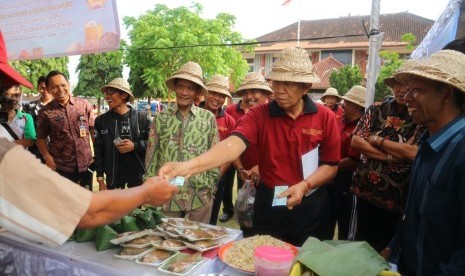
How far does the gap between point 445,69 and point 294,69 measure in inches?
38.8

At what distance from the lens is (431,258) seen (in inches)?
57.4

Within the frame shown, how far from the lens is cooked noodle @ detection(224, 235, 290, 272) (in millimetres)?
1694

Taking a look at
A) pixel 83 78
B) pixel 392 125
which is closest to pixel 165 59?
pixel 392 125

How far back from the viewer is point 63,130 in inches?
163

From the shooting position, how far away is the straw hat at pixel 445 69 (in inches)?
59.1

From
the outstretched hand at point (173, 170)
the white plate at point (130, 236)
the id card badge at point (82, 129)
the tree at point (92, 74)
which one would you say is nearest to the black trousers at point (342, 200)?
the outstretched hand at point (173, 170)

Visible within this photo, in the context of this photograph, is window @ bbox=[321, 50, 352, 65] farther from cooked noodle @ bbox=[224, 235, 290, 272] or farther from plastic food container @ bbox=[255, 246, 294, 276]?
plastic food container @ bbox=[255, 246, 294, 276]

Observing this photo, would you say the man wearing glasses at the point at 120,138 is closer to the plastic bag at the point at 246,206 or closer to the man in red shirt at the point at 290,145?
the plastic bag at the point at 246,206

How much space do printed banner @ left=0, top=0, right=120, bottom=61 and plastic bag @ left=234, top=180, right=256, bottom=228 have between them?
5.68 feet

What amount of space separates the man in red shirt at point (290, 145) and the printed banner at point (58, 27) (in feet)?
4.83

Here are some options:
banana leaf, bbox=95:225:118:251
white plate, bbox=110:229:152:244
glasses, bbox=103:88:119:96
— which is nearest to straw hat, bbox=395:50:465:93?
white plate, bbox=110:229:152:244

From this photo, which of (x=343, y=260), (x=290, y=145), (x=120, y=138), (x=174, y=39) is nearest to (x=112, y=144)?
(x=120, y=138)

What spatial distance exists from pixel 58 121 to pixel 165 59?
9.42 meters

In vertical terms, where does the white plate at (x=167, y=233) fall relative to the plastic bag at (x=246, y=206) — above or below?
above
